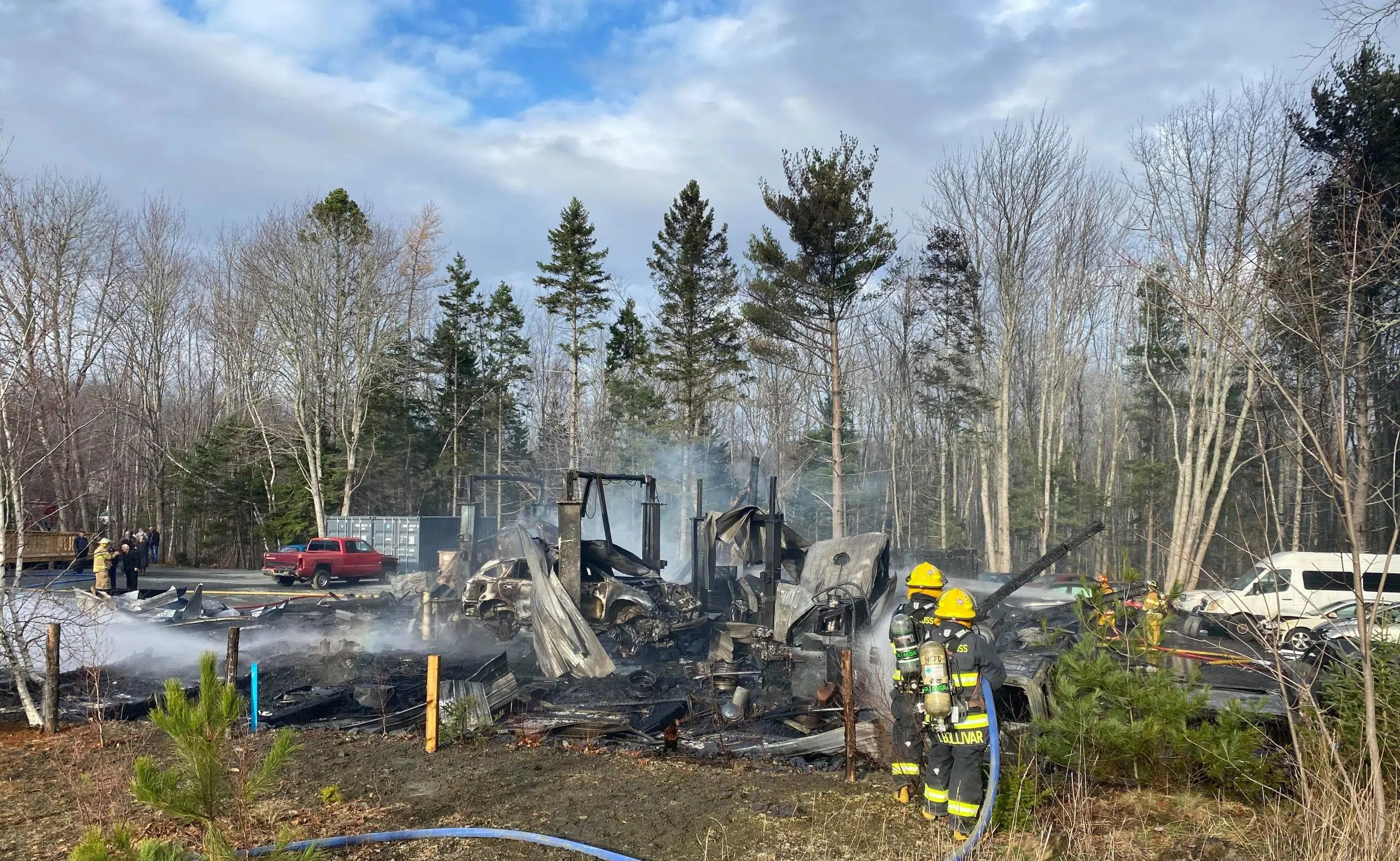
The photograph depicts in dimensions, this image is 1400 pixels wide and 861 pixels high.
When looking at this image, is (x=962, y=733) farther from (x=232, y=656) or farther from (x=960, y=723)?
(x=232, y=656)

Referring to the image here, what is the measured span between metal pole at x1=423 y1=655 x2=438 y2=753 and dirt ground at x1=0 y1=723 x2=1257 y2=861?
4.2 inches

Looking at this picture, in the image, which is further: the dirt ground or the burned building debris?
the burned building debris

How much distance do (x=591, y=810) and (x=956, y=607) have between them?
2.66 m

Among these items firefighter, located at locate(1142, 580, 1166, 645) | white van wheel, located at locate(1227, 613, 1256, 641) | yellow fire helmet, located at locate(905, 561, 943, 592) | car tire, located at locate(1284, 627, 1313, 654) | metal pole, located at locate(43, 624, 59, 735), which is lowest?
car tire, located at locate(1284, 627, 1313, 654)

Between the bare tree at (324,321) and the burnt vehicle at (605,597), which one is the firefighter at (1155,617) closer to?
the burnt vehicle at (605,597)

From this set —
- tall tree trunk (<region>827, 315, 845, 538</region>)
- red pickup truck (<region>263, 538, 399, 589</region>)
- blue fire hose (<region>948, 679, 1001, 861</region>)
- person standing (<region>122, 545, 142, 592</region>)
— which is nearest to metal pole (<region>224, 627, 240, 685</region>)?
blue fire hose (<region>948, 679, 1001, 861</region>)

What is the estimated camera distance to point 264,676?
10.9 meters

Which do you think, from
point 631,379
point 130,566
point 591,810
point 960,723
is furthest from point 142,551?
point 960,723

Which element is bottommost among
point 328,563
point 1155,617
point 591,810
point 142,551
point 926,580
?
point 591,810

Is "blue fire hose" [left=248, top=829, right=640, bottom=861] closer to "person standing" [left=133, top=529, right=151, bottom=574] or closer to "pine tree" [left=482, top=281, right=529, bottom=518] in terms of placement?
"person standing" [left=133, top=529, right=151, bottom=574]

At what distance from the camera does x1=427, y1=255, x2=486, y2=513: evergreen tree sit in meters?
39.7

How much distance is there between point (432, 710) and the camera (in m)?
7.05

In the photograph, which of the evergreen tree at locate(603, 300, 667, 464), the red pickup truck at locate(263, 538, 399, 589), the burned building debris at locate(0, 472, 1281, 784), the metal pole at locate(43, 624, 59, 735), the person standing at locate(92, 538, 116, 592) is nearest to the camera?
the metal pole at locate(43, 624, 59, 735)

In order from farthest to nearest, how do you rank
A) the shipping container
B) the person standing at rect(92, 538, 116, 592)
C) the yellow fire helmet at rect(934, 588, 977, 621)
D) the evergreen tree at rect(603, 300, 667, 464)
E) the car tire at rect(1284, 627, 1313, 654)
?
1. the evergreen tree at rect(603, 300, 667, 464)
2. the shipping container
3. the person standing at rect(92, 538, 116, 592)
4. the car tire at rect(1284, 627, 1313, 654)
5. the yellow fire helmet at rect(934, 588, 977, 621)
